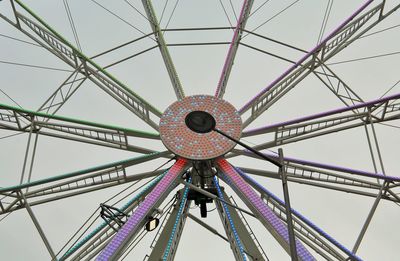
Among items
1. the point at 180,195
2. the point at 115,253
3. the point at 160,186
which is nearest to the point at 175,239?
the point at 180,195

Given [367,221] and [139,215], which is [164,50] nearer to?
[139,215]

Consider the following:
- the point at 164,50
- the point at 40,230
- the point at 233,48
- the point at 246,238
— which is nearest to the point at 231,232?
the point at 246,238

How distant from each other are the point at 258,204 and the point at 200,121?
4.91 m

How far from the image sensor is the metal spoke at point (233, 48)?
71.6 feet

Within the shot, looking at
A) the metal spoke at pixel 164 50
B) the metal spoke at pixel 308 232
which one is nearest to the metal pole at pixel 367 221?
the metal spoke at pixel 308 232

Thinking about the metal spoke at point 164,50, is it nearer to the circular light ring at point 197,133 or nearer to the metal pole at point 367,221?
the circular light ring at point 197,133

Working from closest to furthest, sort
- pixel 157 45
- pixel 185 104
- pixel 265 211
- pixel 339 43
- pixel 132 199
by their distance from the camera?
pixel 265 211 → pixel 132 199 → pixel 185 104 → pixel 339 43 → pixel 157 45

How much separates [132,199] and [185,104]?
5109 mm

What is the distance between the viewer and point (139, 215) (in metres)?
15.7

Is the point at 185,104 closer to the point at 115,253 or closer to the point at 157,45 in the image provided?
the point at 157,45

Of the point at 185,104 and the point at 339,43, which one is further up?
the point at 339,43

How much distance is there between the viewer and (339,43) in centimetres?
2173

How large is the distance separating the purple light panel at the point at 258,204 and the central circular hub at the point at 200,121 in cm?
161

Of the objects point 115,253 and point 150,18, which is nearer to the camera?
point 115,253
